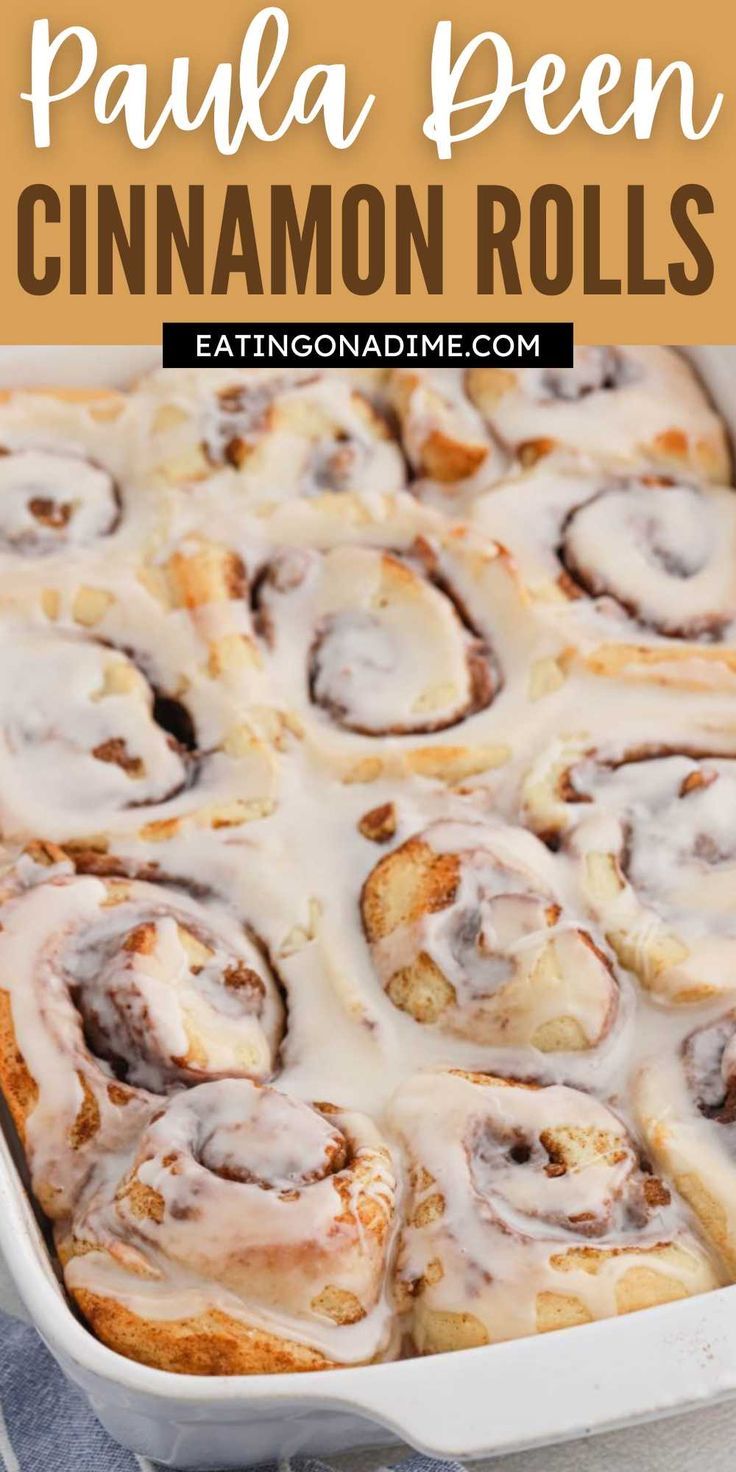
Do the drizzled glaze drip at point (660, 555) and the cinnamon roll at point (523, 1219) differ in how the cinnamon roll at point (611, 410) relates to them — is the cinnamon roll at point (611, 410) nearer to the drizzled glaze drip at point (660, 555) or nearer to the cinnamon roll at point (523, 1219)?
the drizzled glaze drip at point (660, 555)

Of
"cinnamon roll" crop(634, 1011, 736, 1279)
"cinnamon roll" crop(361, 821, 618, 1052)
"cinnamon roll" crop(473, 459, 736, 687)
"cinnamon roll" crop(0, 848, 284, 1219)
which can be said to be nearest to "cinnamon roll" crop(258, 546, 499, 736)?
"cinnamon roll" crop(473, 459, 736, 687)

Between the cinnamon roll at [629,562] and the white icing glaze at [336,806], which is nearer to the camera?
the white icing glaze at [336,806]

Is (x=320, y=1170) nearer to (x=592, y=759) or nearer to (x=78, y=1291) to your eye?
(x=78, y=1291)

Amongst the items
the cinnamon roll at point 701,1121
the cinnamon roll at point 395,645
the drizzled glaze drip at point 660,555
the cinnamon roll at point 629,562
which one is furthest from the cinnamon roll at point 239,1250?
the drizzled glaze drip at point 660,555

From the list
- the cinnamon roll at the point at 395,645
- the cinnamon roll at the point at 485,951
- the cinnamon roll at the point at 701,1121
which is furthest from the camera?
the cinnamon roll at the point at 395,645

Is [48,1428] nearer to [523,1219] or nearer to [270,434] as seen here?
[523,1219]

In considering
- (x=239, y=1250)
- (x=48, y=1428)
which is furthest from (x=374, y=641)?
(x=48, y=1428)

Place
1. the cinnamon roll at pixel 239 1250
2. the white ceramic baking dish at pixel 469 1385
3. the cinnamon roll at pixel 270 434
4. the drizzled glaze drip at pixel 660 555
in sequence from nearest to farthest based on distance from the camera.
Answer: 1. the white ceramic baking dish at pixel 469 1385
2. the cinnamon roll at pixel 239 1250
3. the drizzled glaze drip at pixel 660 555
4. the cinnamon roll at pixel 270 434
